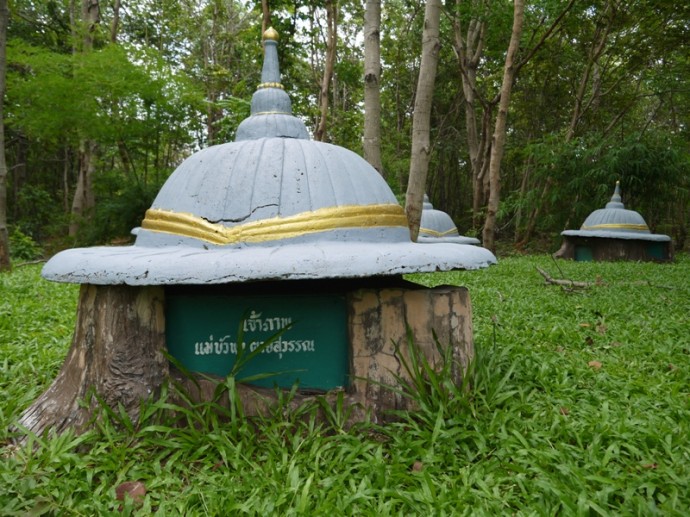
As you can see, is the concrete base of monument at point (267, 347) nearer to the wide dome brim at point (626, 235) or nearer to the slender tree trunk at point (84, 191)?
the wide dome brim at point (626, 235)

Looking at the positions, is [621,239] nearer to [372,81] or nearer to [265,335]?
[372,81]

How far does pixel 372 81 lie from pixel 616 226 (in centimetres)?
581

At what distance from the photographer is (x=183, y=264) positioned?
1.83m

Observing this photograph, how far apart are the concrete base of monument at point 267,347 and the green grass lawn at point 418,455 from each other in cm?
10

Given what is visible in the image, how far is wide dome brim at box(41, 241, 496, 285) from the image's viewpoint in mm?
1801

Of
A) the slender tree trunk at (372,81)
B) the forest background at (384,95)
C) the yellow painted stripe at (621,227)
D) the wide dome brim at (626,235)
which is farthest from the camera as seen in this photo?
the forest background at (384,95)

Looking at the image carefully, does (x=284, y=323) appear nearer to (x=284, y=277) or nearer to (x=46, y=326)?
(x=284, y=277)

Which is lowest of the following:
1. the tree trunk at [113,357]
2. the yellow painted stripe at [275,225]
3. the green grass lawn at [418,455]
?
the green grass lawn at [418,455]

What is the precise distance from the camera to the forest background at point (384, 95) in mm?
9820

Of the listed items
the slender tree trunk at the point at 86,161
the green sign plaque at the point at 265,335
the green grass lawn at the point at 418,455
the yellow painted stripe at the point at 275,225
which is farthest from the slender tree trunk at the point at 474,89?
the green sign plaque at the point at 265,335

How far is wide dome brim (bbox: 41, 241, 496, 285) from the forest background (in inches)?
211

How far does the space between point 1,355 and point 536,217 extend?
435 inches

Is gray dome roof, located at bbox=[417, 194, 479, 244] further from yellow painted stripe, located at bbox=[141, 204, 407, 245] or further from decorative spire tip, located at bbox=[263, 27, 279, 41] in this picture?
yellow painted stripe, located at bbox=[141, 204, 407, 245]

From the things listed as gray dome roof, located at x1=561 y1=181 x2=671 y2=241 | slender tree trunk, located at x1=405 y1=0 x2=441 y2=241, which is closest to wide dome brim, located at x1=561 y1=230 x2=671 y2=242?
gray dome roof, located at x1=561 y1=181 x2=671 y2=241
